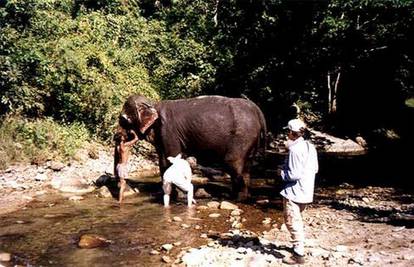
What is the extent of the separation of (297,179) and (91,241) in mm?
3717

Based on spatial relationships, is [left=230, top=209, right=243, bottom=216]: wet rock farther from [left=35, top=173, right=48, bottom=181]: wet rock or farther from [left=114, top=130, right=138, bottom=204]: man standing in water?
[left=35, top=173, right=48, bottom=181]: wet rock

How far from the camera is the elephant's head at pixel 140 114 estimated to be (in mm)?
11867

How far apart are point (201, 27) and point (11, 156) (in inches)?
451

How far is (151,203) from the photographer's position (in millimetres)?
11438

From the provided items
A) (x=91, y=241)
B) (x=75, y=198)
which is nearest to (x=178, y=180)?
(x=75, y=198)

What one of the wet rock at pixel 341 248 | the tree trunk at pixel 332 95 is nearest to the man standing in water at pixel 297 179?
the wet rock at pixel 341 248

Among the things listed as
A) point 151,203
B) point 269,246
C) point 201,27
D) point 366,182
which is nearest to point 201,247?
point 269,246

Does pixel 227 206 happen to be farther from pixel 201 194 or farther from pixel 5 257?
pixel 5 257

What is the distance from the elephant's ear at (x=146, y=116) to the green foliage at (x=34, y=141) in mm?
3765

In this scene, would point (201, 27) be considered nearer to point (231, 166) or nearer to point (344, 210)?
point (231, 166)

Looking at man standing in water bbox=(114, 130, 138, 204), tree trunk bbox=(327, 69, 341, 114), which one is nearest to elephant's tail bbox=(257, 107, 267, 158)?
man standing in water bbox=(114, 130, 138, 204)

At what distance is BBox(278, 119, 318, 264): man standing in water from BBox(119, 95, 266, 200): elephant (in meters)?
4.53

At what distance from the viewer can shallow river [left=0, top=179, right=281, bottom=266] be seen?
7.94 meters

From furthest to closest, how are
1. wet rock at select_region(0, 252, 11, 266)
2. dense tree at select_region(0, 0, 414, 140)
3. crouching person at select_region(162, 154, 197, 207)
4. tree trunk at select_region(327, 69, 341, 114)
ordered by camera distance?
tree trunk at select_region(327, 69, 341, 114), dense tree at select_region(0, 0, 414, 140), crouching person at select_region(162, 154, 197, 207), wet rock at select_region(0, 252, 11, 266)
